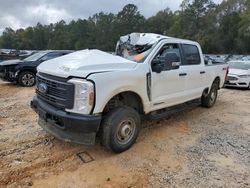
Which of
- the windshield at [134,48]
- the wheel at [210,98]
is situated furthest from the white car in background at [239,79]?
the windshield at [134,48]

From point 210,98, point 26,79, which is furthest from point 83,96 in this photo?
point 26,79

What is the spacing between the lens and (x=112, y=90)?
4.07m

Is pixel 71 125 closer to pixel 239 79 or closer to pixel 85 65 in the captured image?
pixel 85 65

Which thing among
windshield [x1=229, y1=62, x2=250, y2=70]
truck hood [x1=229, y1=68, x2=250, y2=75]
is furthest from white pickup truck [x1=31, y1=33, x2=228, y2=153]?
windshield [x1=229, y1=62, x2=250, y2=70]

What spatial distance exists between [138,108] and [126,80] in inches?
31.0

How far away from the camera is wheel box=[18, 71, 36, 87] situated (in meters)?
10.8

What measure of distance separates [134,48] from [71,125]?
232 centimetres

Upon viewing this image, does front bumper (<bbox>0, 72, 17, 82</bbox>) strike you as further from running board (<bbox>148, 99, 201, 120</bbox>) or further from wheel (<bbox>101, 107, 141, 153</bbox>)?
wheel (<bbox>101, 107, 141, 153</bbox>)

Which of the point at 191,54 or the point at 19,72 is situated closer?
the point at 191,54

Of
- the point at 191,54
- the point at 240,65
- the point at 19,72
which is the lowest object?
the point at 19,72

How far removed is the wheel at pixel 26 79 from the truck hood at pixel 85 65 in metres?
6.67

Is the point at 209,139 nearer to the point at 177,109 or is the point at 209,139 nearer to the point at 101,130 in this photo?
the point at 177,109

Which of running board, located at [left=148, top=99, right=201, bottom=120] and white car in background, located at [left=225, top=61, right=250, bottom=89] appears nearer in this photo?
running board, located at [left=148, top=99, right=201, bottom=120]

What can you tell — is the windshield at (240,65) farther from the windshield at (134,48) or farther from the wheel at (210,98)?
the windshield at (134,48)
